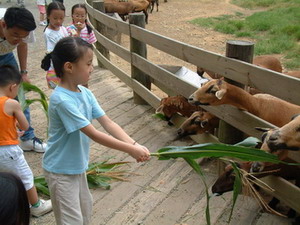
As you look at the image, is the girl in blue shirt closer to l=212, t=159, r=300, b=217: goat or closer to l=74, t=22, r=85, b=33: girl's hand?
l=212, t=159, r=300, b=217: goat

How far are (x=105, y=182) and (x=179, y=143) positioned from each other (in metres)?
1.22

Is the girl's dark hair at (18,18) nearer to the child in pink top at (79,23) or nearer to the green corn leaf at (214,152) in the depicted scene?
the child in pink top at (79,23)

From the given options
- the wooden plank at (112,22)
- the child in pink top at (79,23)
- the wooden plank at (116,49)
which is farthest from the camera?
the wooden plank at (116,49)

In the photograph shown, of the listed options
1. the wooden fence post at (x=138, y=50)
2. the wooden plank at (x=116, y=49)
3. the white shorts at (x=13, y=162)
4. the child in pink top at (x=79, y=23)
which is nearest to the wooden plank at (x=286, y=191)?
the white shorts at (x=13, y=162)

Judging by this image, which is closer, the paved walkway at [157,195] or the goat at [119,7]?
the paved walkway at [157,195]

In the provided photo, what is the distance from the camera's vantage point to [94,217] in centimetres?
330

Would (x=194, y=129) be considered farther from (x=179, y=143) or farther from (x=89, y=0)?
(x=89, y=0)

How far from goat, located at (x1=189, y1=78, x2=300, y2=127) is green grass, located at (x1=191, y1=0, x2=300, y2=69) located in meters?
6.05

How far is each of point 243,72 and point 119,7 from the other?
12700 mm

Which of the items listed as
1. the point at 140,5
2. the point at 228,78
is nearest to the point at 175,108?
the point at 228,78

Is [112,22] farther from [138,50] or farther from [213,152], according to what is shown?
[213,152]

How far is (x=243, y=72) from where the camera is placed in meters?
3.20

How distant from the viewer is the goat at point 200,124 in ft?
13.5

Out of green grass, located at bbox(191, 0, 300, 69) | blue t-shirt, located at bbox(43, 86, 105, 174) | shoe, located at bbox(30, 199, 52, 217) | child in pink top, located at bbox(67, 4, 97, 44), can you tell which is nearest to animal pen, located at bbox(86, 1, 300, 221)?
child in pink top, located at bbox(67, 4, 97, 44)
